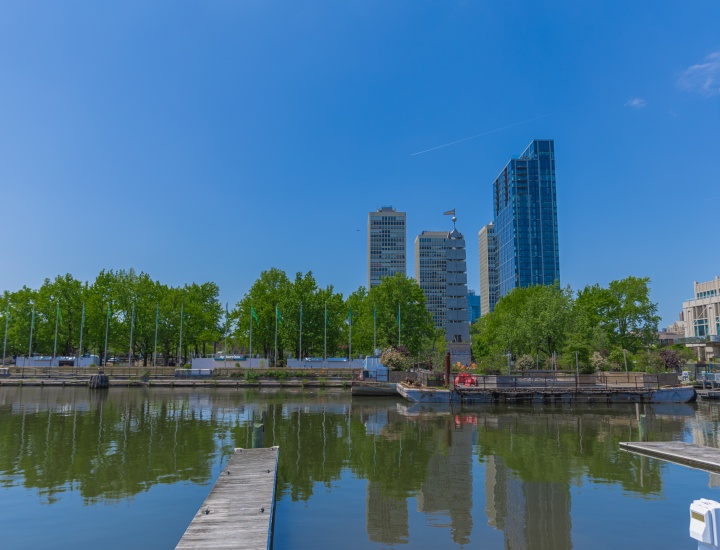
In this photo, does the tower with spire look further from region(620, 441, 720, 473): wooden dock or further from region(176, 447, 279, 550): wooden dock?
region(176, 447, 279, 550): wooden dock

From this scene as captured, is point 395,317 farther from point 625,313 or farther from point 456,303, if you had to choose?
point 625,313

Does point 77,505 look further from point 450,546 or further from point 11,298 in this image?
point 11,298

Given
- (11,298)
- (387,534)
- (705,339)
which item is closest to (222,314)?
(11,298)

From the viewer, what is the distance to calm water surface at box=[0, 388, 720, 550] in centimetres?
1275

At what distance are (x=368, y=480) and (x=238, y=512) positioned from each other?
6371 mm

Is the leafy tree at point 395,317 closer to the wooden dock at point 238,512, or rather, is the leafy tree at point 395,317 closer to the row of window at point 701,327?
the wooden dock at point 238,512

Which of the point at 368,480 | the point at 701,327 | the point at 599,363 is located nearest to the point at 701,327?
the point at 701,327

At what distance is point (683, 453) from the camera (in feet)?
71.0

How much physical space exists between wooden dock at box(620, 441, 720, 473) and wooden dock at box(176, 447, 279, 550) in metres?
16.3

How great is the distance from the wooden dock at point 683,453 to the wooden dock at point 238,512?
16.3m

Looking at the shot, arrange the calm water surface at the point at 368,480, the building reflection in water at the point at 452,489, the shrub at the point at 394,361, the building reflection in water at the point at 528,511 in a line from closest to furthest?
→ the building reflection in water at the point at 528,511, the calm water surface at the point at 368,480, the building reflection in water at the point at 452,489, the shrub at the point at 394,361

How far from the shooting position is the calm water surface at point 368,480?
12.8 metres

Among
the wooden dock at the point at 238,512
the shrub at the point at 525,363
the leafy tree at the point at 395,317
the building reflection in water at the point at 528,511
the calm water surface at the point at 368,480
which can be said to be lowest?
the calm water surface at the point at 368,480

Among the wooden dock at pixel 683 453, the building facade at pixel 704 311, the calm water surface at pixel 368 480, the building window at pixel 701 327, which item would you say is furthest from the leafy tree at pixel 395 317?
the building window at pixel 701 327
